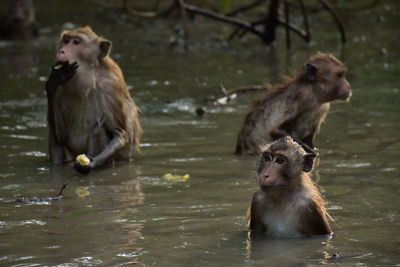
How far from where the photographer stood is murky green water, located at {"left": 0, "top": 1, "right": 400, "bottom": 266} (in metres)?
5.21

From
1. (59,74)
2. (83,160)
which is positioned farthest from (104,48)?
(83,160)

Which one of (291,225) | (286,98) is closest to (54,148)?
(286,98)

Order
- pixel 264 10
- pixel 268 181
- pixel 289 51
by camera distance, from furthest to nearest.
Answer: pixel 264 10, pixel 289 51, pixel 268 181

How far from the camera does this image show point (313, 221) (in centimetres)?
549

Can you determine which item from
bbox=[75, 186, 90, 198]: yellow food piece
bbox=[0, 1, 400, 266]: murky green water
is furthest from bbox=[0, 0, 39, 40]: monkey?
bbox=[75, 186, 90, 198]: yellow food piece

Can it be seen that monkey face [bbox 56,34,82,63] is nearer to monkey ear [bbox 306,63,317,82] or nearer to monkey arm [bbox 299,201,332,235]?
monkey ear [bbox 306,63,317,82]

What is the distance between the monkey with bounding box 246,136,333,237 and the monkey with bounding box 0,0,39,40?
12.1 meters

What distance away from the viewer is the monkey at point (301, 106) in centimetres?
859

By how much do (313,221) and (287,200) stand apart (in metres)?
0.22

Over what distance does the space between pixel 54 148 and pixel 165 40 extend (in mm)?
9687

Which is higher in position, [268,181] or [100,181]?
[268,181]

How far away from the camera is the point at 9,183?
288 inches

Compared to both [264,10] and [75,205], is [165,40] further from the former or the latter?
[75,205]

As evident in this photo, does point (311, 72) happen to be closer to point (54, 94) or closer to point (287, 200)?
point (54, 94)
